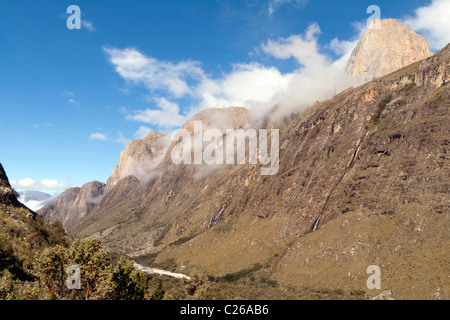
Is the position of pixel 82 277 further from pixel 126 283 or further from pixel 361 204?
A: pixel 361 204

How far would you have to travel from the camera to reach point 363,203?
409 feet

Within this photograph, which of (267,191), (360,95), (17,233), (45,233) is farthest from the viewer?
(267,191)

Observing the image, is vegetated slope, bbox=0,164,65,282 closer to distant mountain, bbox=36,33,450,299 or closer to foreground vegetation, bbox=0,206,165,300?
foreground vegetation, bbox=0,206,165,300

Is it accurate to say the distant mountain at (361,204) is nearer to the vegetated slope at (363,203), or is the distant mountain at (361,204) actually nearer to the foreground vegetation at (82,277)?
the vegetated slope at (363,203)

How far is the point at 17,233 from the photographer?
1937 inches

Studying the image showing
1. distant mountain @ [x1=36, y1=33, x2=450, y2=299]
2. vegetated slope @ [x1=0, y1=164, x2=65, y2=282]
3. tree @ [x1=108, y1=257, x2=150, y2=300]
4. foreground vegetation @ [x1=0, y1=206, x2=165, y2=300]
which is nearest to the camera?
foreground vegetation @ [x1=0, y1=206, x2=165, y2=300]

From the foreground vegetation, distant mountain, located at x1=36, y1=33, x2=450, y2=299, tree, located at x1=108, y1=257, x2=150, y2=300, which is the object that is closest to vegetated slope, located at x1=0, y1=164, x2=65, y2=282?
the foreground vegetation

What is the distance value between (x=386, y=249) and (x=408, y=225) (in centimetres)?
1280

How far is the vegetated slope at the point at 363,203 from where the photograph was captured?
96438mm

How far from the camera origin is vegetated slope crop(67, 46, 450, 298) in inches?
3797

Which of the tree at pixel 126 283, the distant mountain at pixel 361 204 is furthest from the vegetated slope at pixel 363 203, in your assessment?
the tree at pixel 126 283

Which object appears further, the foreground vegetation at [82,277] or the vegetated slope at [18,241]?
the vegetated slope at [18,241]
